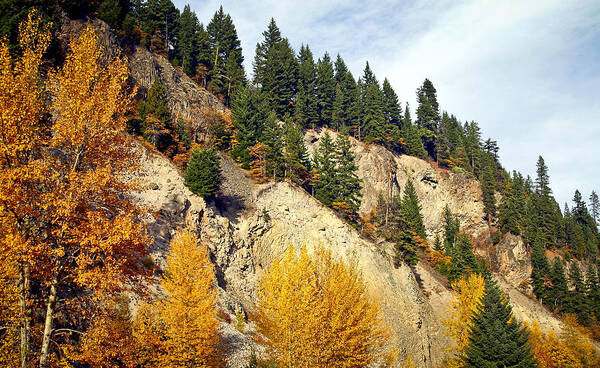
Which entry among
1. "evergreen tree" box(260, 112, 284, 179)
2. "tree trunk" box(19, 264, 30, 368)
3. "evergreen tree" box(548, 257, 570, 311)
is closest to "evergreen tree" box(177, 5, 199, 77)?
"evergreen tree" box(260, 112, 284, 179)

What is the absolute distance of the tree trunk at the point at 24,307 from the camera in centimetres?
1121

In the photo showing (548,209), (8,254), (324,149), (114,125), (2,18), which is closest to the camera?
(8,254)

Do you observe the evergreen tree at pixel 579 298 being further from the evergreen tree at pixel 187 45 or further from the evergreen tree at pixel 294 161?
the evergreen tree at pixel 187 45

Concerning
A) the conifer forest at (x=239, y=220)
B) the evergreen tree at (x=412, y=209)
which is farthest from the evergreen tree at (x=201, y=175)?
the evergreen tree at (x=412, y=209)

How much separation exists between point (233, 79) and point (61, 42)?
34333 millimetres

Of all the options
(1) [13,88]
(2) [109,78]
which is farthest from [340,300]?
(1) [13,88]

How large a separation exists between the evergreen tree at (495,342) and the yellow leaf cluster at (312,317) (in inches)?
746

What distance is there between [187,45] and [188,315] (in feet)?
185

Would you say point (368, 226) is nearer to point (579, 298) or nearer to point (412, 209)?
point (412, 209)

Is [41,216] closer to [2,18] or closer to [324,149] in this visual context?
[2,18]

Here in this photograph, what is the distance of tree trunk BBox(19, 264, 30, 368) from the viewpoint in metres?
11.2

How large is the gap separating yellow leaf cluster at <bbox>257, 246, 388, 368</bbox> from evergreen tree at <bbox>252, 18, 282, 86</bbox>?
5820cm

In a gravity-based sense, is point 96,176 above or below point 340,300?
above

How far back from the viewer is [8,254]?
1061 centimetres
